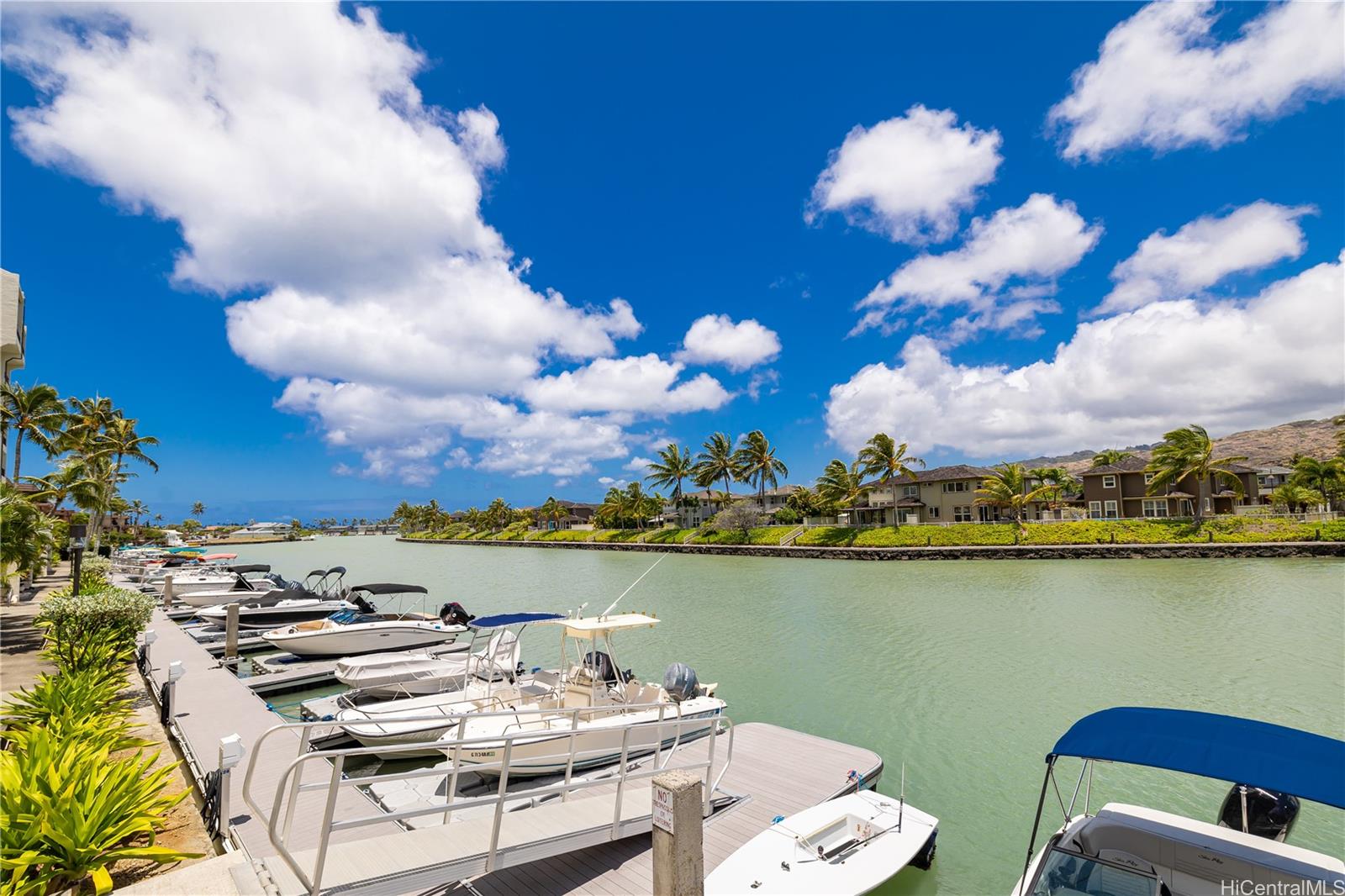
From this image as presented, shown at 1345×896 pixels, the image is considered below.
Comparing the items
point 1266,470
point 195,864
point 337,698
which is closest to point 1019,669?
point 337,698

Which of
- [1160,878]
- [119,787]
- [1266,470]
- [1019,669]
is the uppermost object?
[1266,470]

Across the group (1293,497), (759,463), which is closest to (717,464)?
(759,463)

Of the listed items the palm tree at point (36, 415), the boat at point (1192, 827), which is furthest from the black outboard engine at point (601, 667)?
the palm tree at point (36, 415)

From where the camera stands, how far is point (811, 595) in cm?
3650

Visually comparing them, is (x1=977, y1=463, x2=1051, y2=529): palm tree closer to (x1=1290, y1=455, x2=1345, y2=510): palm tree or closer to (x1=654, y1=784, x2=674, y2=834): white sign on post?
(x1=1290, y1=455, x2=1345, y2=510): palm tree

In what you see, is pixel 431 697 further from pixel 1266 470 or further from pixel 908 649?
pixel 1266 470

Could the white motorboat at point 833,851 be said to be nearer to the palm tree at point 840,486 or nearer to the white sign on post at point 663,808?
the white sign on post at point 663,808

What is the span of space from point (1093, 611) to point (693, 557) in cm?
4558

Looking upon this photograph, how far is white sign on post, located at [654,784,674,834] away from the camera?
209 inches

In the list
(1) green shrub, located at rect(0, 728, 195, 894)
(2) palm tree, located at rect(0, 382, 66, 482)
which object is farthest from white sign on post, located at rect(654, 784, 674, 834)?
(2) palm tree, located at rect(0, 382, 66, 482)

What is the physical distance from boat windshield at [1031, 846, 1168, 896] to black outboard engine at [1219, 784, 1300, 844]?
2193 millimetres

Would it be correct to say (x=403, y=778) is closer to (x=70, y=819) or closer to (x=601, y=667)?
(x=70, y=819)

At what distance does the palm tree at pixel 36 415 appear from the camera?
A: 1414 inches

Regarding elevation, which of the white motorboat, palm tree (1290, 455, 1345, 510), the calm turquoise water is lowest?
the calm turquoise water
